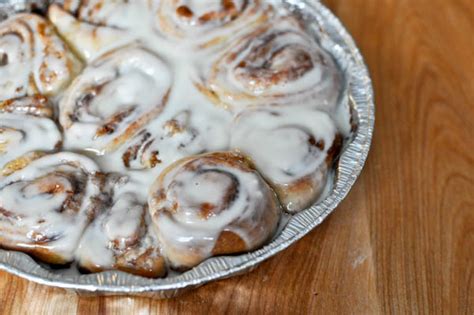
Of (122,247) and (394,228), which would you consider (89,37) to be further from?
(394,228)

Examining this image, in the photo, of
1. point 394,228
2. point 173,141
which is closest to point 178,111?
point 173,141

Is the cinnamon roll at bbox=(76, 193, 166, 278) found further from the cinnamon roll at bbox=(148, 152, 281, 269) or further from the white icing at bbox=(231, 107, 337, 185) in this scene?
the white icing at bbox=(231, 107, 337, 185)

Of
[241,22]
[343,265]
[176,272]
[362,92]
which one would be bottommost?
[343,265]

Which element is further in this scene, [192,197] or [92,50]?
[92,50]

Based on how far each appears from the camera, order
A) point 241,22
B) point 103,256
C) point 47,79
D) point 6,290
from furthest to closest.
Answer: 1. point 241,22
2. point 47,79
3. point 6,290
4. point 103,256

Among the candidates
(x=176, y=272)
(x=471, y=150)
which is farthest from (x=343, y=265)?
(x=471, y=150)

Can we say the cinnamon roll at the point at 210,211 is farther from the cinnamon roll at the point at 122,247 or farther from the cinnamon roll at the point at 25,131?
the cinnamon roll at the point at 25,131

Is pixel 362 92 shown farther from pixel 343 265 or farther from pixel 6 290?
pixel 6 290
